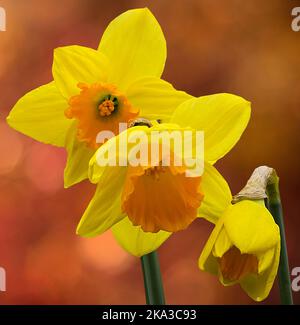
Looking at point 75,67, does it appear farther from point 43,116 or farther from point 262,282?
point 262,282

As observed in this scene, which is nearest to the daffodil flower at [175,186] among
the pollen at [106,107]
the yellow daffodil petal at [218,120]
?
the yellow daffodil petal at [218,120]

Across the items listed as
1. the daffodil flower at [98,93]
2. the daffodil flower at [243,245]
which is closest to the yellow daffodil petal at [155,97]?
the daffodil flower at [98,93]

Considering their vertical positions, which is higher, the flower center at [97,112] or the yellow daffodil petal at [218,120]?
the flower center at [97,112]

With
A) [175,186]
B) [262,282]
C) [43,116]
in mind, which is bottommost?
[262,282]

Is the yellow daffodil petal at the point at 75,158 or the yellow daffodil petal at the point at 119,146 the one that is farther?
the yellow daffodil petal at the point at 75,158

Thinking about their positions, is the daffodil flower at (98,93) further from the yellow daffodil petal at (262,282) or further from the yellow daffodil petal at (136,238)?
the yellow daffodil petal at (262,282)

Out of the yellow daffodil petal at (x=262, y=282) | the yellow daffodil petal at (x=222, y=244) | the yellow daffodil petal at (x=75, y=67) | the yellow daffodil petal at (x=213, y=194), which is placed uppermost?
the yellow daffodil petal at (x=75, y=67)

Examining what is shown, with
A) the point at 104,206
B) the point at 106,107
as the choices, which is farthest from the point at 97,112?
the point at 104,206
